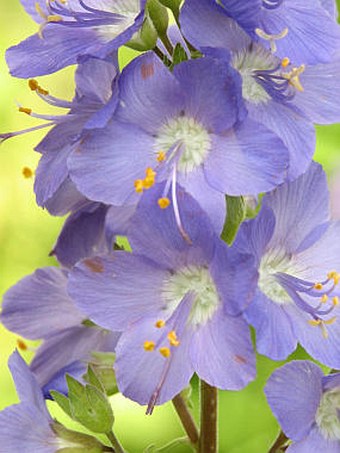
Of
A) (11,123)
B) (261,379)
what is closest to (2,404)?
(261,379)

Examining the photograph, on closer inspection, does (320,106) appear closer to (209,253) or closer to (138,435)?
(209,253)

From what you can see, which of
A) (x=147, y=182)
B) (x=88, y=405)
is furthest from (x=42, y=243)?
(x=147, y=182)

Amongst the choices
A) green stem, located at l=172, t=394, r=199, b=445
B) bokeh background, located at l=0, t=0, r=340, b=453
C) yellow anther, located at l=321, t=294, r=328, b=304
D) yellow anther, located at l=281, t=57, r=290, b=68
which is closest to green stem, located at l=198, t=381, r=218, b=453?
green stem, located at l=172, t=394, r=199, b=445

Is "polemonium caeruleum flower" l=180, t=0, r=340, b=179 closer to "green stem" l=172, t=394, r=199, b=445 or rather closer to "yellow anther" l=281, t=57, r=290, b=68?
"yellow anther" l=281, t=57, r=290, b=68

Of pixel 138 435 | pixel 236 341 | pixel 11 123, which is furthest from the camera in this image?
pixel 11 123

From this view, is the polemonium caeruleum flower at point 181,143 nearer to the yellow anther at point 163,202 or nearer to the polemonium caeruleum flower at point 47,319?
the yellow anther at point 163,202

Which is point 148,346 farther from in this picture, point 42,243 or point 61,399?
point 42,243
